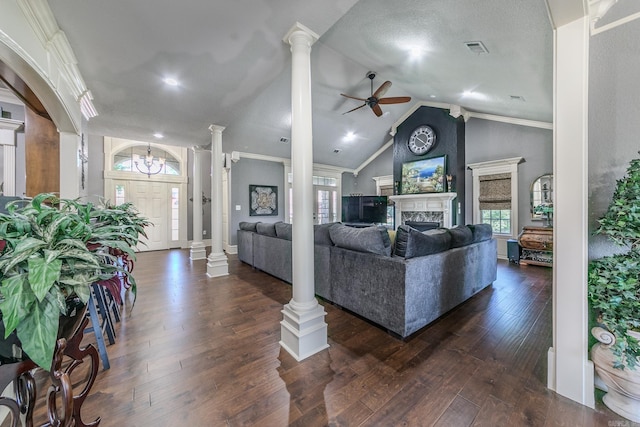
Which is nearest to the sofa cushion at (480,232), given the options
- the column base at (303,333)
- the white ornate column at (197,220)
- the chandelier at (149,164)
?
the column base at (303,333)

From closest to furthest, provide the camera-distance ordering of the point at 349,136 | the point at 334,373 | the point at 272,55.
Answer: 1. the point at 334,373
2. the point at 272,55
3. the point at 349,136

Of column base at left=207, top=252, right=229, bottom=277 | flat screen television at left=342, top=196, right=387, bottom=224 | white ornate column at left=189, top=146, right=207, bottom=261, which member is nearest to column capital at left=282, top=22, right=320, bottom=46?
column base at left=207, top=252, right=229, bottom=277

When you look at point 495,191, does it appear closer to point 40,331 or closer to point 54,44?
point 40,331

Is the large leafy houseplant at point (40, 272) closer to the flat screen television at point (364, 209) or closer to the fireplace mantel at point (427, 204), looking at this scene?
the fireplace mantel at point (427, 204)

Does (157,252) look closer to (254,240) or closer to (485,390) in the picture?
(254,240)

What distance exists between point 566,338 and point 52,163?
4841 millimetres

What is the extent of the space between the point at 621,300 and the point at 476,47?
2868mm

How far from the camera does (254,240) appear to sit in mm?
4352

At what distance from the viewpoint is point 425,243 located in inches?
87.8

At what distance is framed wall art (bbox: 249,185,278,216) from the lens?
6602 millimetres

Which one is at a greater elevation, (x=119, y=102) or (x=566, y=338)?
(x=119, y=102)

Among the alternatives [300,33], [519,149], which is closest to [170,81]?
[300,33]

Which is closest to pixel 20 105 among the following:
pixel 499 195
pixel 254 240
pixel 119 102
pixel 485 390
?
pixel 119 102

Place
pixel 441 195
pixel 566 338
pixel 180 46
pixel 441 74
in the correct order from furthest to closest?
1. pixel 441 195
2. pixel 441 74
3. pixel 180 46
4. pixel 566 338
